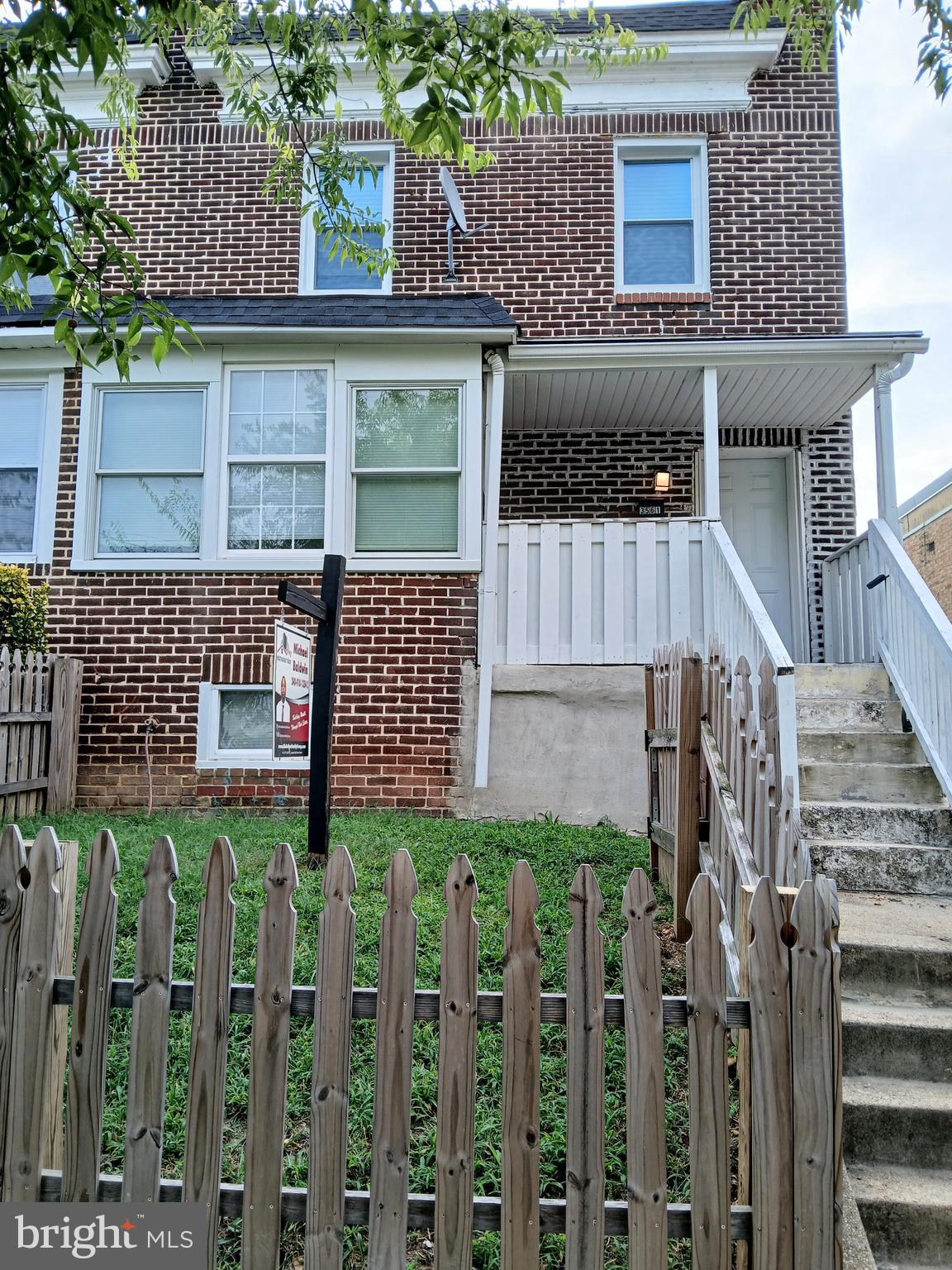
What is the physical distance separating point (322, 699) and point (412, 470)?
346 centimetres

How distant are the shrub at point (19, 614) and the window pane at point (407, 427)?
3.00 m

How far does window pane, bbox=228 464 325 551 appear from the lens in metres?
8.54

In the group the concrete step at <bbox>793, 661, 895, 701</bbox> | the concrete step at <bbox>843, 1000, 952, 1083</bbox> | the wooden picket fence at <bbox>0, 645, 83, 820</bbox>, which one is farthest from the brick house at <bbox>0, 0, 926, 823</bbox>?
the concrete step at <bbox>843, 1000, 952, 1083</bbox>

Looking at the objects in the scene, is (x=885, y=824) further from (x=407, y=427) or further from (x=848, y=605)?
(x=407, y=427)

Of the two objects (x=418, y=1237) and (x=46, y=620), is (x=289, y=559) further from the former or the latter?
(x=418, y=1237)

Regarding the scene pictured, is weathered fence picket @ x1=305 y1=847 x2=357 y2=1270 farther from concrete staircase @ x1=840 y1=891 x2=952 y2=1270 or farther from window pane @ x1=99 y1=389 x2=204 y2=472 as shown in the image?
window pane @ x1=99 y1=389 x2=204 y2=472

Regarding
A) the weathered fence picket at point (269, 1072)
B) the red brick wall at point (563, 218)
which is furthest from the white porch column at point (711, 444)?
the weathered fence picket at point (269, 1072)

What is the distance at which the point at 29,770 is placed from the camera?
7.51 metres

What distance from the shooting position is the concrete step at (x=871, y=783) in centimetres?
561

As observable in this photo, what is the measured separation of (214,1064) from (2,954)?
0.70m

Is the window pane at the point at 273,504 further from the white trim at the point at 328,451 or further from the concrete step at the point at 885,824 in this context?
the concrete step at the point at 885,824

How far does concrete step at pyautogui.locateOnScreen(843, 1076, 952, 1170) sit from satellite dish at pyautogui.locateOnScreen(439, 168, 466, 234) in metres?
8.93

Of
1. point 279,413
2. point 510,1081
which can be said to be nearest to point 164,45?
point 279,413

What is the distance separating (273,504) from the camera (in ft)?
28.1
